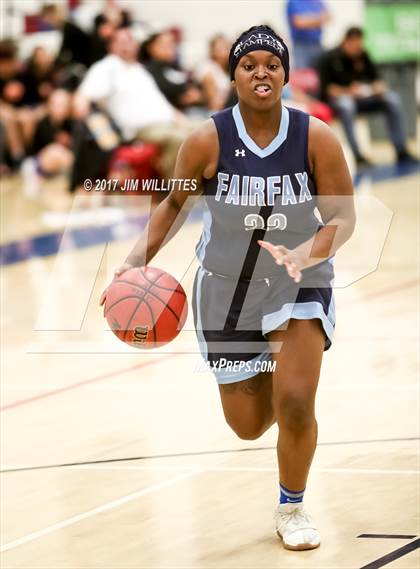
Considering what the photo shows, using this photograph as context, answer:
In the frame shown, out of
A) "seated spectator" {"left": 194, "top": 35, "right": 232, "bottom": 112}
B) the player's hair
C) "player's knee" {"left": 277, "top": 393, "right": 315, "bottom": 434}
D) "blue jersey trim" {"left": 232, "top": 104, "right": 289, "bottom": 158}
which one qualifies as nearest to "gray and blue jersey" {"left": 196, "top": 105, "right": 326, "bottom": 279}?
"blue jersey trim" {"left": 232, "top": 104, "right": 289, "bottom": 158}

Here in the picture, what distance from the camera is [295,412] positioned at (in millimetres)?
4508

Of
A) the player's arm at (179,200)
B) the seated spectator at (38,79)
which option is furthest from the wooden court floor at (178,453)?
the seated spectator at (38,79)

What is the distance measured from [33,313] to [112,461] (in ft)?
11.7

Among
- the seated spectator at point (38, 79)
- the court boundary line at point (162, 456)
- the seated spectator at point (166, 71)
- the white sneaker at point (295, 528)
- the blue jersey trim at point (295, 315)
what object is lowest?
the white sneaker at point (295, 528)

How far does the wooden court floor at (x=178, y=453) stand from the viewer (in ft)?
15.3

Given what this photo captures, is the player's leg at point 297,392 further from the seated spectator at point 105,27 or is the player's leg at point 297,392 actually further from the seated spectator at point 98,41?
the seated spectator at point 98,41

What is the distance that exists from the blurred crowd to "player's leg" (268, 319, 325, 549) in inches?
351

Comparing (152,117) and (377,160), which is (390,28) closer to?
(377,160)

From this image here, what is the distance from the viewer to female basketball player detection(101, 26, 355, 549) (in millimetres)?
4551

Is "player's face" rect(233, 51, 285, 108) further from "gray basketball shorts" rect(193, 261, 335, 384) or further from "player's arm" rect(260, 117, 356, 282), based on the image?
"gray basketball shorts" rect(193, 261, 335, 384)

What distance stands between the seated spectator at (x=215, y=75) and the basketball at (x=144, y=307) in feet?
36.5

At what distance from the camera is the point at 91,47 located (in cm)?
1659

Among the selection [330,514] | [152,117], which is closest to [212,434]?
[330,514]

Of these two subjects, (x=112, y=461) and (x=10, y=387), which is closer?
(x=112, y=461)
